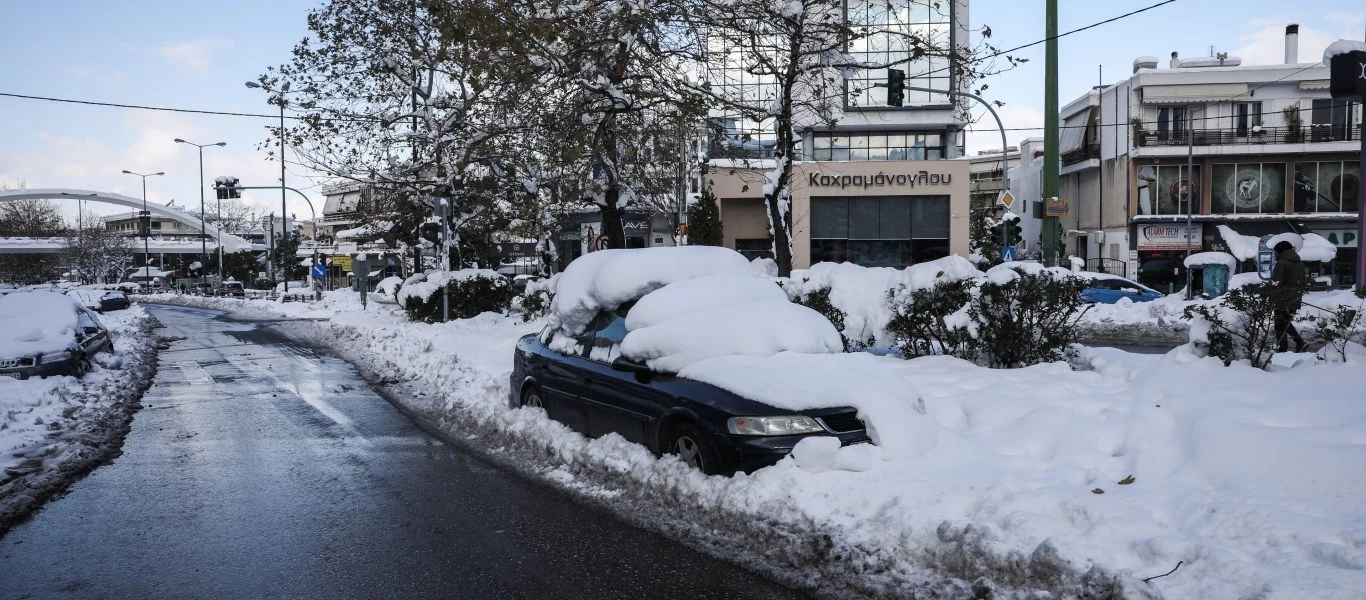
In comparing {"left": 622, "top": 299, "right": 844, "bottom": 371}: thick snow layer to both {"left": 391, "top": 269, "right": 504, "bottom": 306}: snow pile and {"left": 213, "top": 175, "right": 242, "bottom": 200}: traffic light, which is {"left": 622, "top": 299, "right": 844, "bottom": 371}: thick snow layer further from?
{"left": 213, "top": 175, "right": 242, "bottom": 200}: traffic light

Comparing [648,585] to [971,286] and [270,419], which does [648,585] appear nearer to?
[971,286]

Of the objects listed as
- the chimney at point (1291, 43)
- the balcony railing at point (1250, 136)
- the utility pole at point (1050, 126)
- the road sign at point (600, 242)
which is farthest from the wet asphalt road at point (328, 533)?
the chimney at point (1291, 43)

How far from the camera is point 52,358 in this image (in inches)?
487

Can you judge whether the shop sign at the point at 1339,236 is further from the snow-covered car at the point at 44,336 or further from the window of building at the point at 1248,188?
the snow-covered car at the point at 44,336

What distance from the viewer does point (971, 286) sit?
32.1 feet

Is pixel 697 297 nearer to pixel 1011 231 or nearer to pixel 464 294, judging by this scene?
pixel 464 294

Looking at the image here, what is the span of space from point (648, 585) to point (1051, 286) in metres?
6.13

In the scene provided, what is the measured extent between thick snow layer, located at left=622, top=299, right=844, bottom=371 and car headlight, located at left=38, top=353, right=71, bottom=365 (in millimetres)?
9452

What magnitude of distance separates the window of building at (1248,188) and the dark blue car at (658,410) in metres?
41.1

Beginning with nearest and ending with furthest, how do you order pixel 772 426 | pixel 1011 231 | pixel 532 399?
1. pixel 772 426
2. pixel 532 399
3. pixel 1011 231

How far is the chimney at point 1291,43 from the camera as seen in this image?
140 ft

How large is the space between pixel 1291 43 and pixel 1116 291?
2747cm

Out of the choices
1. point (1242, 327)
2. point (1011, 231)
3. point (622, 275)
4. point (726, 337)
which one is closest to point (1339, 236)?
point (1011, 231)

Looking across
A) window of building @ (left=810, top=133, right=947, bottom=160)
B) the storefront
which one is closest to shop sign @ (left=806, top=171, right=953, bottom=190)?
the storefront
